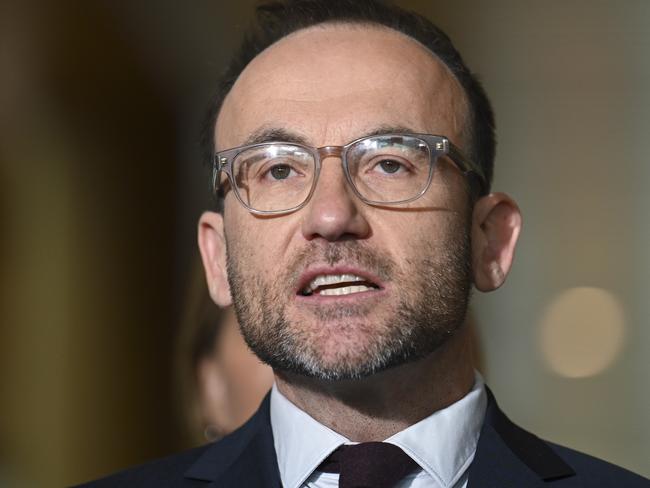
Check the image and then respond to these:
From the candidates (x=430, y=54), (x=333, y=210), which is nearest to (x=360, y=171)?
(x=333, y=210)

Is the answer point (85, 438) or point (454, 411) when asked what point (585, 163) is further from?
point (454, 411)

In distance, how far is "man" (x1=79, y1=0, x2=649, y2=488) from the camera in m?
1.71

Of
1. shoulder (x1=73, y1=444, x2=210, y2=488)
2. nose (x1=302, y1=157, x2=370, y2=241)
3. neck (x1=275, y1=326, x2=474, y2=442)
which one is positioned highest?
nose (x1=302, y1=157, x2=370, y2=241)

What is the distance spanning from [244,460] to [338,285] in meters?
0.39

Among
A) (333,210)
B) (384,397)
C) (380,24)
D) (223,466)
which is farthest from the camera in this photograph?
(380,24)

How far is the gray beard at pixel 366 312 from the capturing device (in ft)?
5.56

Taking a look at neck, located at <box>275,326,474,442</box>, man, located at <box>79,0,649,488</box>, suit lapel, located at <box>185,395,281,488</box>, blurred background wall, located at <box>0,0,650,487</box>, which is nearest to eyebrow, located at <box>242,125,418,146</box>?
man, located at <box>79,0,649,488</box>

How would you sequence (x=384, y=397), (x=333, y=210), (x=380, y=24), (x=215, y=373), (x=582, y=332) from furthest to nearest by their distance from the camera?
→ (x=582, y=332) → (x=215, y=373) → (x=380, y=24) → (x=384, y=397) → (x=333, y=210)

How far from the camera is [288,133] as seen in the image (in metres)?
1.82

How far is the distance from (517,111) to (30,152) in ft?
7.21

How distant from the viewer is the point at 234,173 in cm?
190

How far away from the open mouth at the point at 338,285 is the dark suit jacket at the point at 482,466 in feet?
1.08

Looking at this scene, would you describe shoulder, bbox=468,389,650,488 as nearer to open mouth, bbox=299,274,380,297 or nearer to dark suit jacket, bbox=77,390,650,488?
dark suit jacket, bbox=77,390,650,488

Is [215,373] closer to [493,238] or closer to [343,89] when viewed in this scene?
[493,238]
